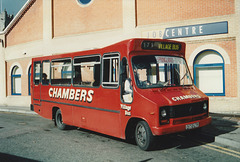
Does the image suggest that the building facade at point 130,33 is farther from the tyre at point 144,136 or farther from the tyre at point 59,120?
the tyre at point 144,136

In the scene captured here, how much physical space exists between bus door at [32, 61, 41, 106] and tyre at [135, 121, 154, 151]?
5.73 meters

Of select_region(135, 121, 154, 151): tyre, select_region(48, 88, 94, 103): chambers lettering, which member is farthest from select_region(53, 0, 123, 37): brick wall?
select_region(135, 121, 154, 151): tyre

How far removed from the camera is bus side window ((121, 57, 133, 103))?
255 inches

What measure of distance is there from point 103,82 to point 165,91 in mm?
1928

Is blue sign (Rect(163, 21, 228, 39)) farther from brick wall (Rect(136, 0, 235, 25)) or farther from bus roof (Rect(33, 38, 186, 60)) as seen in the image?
bus roof (Rect(33, 38, 186, 60))

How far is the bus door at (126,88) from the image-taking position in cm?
647

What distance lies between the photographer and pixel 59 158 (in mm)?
5793

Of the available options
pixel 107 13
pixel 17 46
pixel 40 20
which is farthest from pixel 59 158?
pixel 17 46

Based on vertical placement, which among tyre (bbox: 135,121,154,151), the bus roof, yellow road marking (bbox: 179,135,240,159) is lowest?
yellow road marking (bbox: 179,135,240,159)

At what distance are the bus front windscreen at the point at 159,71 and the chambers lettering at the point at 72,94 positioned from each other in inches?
76.1

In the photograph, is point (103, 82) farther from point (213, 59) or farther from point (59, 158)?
point (213, 59)

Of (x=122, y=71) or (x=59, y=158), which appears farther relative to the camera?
(x=122, y=71)

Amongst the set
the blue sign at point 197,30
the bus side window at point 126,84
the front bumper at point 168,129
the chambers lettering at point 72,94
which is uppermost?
the blue sign at point 197,30

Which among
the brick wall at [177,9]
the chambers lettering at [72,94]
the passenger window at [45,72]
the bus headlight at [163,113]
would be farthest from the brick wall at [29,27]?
the bus headlight at [163,113]
